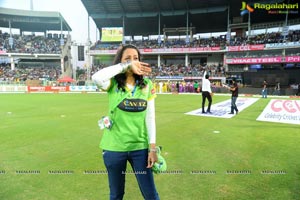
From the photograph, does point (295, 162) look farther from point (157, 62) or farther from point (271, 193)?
point (157, 62)

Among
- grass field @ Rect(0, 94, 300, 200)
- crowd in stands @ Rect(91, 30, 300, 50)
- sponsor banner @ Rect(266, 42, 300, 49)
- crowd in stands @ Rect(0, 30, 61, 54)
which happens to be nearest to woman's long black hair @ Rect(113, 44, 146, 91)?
grass field @ Rect(0, 94, 300, 200)

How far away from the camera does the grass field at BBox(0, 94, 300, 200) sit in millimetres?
3855

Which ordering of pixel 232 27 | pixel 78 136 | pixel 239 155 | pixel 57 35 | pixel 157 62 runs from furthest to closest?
1. pixel 57 35
2. pixel 157 62
3. pixel 232 27
4. pixel 78 136
5. pixel 239 155

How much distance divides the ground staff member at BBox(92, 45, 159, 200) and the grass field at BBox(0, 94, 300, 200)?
4.96 ft

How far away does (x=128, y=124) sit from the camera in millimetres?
2355

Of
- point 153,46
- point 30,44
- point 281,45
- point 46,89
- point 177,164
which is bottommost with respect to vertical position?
point 177,164

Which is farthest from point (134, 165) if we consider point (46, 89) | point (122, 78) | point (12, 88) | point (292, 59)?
point (12, 88)

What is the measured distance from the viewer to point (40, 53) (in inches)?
2247

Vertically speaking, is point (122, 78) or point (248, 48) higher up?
point (248, 48)

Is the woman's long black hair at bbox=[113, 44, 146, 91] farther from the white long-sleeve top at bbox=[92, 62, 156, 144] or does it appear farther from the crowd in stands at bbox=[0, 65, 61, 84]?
the crowd in stands at bbox=[0, 65, 61, 84]

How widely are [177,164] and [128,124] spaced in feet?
10.0

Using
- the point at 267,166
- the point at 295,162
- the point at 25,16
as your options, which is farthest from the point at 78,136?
the point at 25,16

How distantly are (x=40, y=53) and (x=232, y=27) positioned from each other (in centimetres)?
4287
